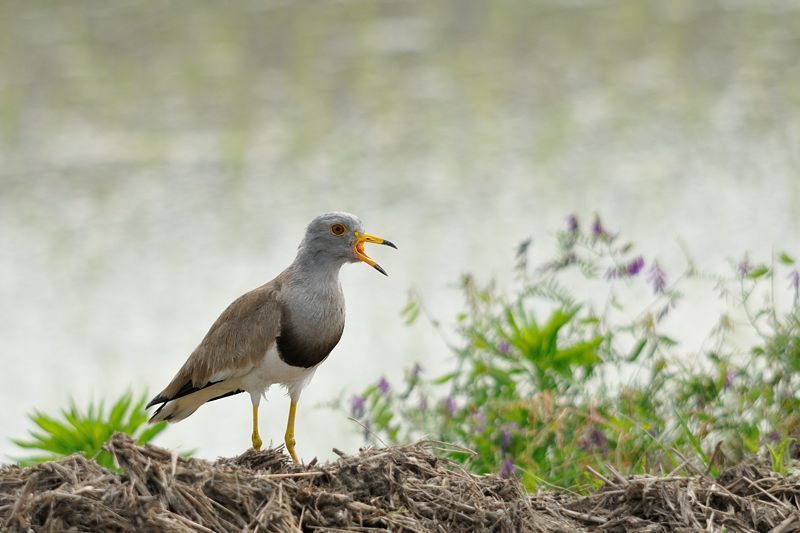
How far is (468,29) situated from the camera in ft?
40.9

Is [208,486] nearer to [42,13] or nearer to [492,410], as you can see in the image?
[492,410]

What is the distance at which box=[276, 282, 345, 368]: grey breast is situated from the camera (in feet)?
13.9

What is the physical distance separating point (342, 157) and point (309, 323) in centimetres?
545

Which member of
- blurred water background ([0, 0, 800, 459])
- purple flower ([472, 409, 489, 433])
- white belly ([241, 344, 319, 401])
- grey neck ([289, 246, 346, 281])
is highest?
blurred water background ([0, 0, 800, 459])

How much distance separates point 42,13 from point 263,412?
7.23 metres

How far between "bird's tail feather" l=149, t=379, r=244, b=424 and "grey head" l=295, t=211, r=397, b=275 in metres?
0.58

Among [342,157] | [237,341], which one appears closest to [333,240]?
[237,341]

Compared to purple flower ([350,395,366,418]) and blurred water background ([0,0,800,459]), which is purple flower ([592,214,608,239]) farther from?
blurred water background ([0,0,800,459])

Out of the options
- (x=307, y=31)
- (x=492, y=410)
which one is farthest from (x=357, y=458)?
(x=307, y=31)

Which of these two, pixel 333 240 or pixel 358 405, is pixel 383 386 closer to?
pixel 358 405

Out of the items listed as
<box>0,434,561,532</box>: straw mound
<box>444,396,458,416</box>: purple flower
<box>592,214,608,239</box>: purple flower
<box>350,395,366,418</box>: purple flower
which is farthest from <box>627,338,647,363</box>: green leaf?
<box>0,434,561,532</box>: straw mound

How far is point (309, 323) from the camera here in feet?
13.8

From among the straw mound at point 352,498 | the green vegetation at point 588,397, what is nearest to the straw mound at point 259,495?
the straw mound at point 352,498

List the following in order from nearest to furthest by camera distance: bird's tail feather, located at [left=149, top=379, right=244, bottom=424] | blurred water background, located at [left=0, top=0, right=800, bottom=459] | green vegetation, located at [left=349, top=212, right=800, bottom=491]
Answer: bird's tail feather, located at [left=149, top=379, right=244, bottom=424], green vegetation, located at [left=349, top=212, right=800, bottom=491], blurred water background, located at [left=0, top=0, right=800, bottom=459]
